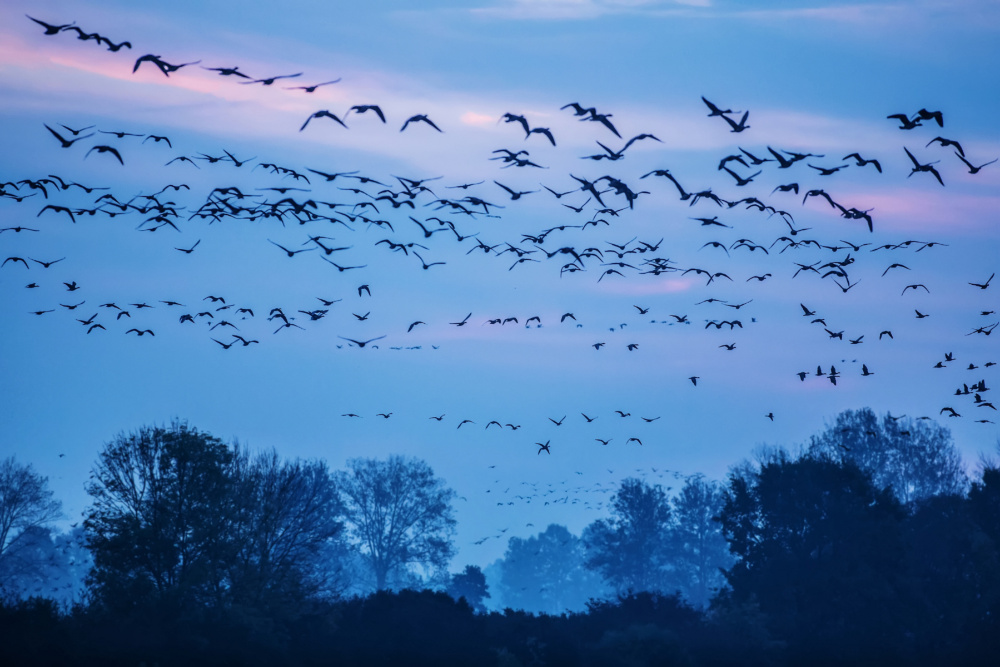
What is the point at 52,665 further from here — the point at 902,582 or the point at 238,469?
the point at 902,582

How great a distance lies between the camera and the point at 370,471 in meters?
97.9

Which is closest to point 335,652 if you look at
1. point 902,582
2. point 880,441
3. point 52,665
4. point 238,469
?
point 238,469

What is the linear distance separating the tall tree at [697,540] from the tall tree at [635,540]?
5.26 ft

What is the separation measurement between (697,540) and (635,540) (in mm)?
10341

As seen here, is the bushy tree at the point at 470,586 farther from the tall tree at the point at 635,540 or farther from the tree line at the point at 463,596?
the tree line at the point at 463,596

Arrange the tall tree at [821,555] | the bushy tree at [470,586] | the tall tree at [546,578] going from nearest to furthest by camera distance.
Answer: the tall tree at [821,555] → the bushy tree at [470,586] → the tall tree at [546,578]

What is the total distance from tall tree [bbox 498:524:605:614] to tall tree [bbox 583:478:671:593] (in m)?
56.8

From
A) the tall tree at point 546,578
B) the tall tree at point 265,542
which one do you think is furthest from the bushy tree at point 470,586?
the tall tree at point 546,578

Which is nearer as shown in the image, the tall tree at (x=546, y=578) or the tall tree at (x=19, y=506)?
the tall tree at (x=19, y=506)

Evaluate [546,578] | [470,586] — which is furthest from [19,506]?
[546,578]

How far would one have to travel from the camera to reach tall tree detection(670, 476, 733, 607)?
351ft

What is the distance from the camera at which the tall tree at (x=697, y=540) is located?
107m

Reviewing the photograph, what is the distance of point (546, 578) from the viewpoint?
17038 cm

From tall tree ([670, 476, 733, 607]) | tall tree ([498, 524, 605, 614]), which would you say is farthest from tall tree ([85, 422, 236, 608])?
tall tree ([498, 524, 605, 614])
